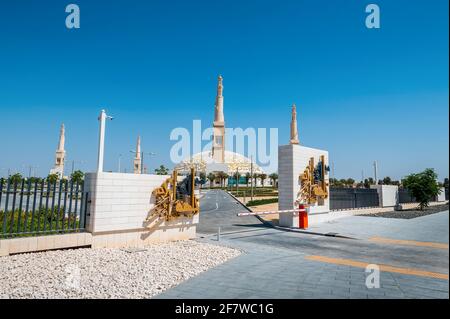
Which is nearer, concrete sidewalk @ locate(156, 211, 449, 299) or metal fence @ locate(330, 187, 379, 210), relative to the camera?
concrete sidewalk @ locate(156, 211, 449, 299)

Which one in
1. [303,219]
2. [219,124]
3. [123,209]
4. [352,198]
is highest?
[219,124]

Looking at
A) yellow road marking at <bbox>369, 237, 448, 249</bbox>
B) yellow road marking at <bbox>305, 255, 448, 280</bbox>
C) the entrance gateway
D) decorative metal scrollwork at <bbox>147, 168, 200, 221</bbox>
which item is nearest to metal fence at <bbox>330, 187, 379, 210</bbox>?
the entrance gateway

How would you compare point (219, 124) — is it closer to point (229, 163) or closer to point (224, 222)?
point (229, 163)

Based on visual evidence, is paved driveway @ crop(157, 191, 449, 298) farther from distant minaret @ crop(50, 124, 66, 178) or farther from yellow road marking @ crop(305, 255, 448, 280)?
distant minaret @ crop(50, 124, 66, 178)

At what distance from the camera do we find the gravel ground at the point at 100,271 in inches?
228

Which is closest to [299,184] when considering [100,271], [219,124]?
[100,271]

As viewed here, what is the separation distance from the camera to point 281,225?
16.6 m

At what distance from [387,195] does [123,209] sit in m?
27.2

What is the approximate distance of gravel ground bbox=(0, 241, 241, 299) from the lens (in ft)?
19.0

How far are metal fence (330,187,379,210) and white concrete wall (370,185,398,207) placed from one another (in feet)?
1.88

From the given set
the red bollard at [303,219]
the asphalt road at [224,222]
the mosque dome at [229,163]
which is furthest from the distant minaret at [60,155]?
the red bollard at [303,219]

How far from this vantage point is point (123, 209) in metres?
10.4

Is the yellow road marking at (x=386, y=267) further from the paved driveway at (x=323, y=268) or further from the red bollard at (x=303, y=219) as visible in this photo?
the red bollard at (x=303, y=219)
